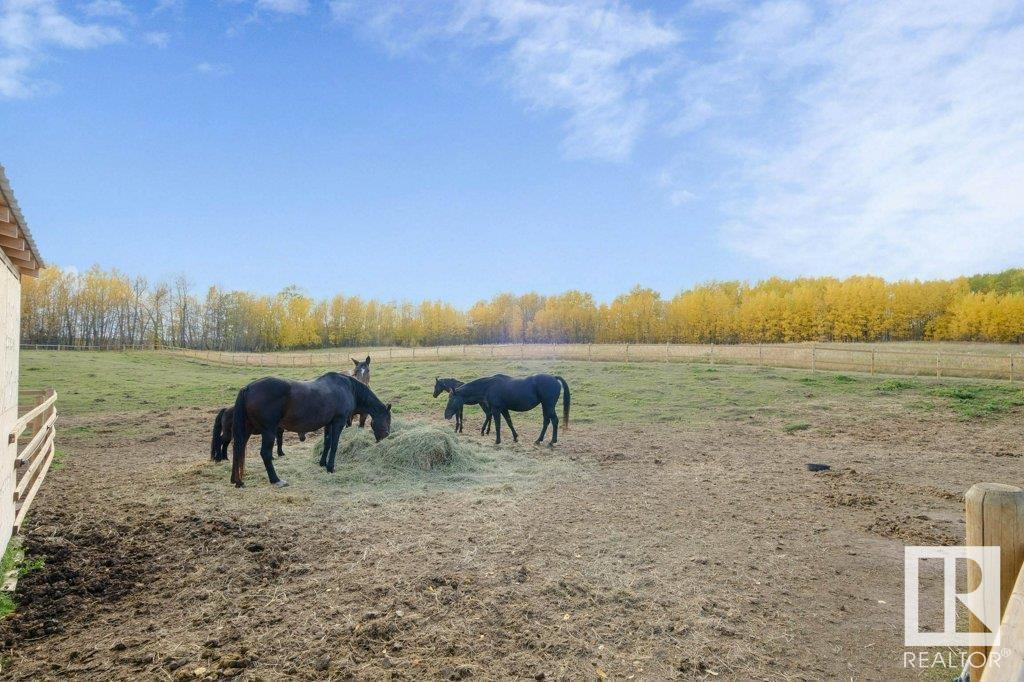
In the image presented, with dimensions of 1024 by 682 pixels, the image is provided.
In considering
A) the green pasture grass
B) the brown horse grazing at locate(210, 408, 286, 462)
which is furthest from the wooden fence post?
the green pasture grass

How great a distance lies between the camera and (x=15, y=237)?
5.84 meters

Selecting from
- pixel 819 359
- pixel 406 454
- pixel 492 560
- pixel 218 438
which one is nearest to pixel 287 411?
pixel 218 438

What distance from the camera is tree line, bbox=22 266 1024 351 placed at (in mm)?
62344

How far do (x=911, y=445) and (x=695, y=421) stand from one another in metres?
5.31

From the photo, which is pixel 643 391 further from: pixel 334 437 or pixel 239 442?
pixel 239 442

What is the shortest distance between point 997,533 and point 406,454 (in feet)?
26.5

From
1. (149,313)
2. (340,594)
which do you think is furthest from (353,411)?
(149,313)

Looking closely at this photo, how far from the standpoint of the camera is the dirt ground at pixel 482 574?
3.48 metres

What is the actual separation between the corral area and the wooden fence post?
1.72m

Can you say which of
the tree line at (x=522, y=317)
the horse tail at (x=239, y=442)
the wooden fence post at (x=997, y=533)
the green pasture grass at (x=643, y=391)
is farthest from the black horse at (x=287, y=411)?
the tree line at (x=522, y=317)

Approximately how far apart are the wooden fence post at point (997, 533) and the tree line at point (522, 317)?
247ft

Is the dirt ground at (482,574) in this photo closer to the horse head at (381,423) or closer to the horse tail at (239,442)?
the horse tail at (239,442)

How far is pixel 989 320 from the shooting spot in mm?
66062

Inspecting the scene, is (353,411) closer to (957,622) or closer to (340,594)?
(340,594)
